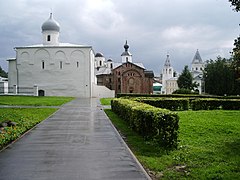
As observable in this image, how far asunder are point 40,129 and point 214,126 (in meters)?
6.80

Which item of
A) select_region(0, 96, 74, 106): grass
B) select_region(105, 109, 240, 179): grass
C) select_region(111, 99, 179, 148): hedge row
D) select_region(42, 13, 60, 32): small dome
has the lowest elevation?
select_region(105, 109, 240, 179): grass

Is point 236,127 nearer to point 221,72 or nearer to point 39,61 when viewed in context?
point 39,61

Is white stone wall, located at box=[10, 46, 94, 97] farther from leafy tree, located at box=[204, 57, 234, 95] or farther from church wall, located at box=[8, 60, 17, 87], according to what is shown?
leafy tree, located at box=[204, 57, 234, 95]

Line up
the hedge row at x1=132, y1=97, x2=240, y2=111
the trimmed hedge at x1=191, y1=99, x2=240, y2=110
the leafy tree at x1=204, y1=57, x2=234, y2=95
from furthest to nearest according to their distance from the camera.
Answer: the leafy tree at x1=204, y1=57, x2=234, y2=95 < the trimmed hedge at x1=191, y1=99, x2=240, y2=110 < the hedge row at x1=132, y1=97, x2=240, y2=111

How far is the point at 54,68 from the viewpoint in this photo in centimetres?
5781

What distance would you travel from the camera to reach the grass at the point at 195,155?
6066 mm

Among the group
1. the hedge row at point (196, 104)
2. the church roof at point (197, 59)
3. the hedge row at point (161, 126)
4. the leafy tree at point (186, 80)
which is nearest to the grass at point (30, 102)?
the hedge row at point (196, 104)

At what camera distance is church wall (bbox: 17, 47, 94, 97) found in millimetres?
57094

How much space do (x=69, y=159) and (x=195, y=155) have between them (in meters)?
3.02

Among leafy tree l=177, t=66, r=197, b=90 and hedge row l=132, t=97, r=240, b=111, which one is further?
leafy tree l=177, t=66, r=197, b=90

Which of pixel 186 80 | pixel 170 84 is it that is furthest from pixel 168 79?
pixel 186 80

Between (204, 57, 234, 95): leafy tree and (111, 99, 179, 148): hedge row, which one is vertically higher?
(204, 57, 234, 95): leafy tree

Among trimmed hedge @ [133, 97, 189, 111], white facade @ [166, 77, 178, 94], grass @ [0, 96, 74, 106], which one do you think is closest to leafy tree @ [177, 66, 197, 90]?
white facade @ [166, 77, 178, 94]

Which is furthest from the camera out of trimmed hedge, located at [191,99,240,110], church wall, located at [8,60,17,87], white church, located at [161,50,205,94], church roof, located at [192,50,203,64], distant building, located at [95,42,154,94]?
church roof, located at [192,50,203,64]
